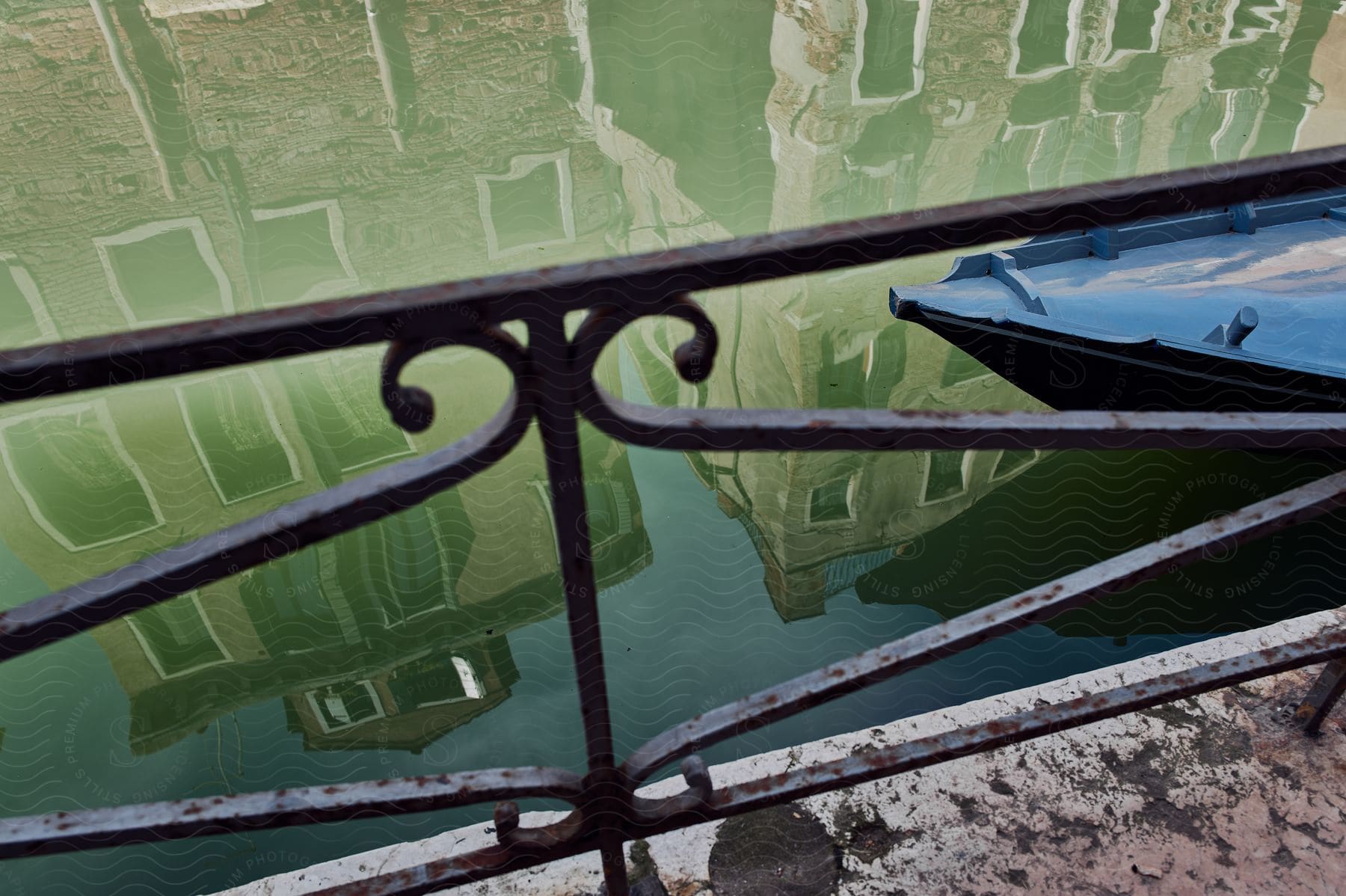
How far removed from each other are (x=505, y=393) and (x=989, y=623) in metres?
4.75

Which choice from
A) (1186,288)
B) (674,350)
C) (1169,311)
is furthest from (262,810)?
(1186,288)

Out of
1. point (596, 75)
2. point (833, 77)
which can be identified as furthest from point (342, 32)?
point (833, 77)

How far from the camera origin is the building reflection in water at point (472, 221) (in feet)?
14.0

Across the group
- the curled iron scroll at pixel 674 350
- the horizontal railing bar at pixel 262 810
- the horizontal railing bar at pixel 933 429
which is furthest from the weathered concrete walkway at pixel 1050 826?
the curled iron scroll at pixel 674 350

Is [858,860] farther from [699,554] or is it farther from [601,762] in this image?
[699,554]

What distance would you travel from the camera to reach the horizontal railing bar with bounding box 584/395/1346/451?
94cm

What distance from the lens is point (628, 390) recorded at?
539 cm

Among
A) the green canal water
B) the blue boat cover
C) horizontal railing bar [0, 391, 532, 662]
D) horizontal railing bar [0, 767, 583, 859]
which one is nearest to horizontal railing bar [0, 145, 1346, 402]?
horizontal railing bar [0, 391, 532, 662]

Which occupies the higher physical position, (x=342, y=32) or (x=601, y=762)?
(x=601, y=762)

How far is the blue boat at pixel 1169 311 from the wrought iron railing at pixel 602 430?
2.73 meters

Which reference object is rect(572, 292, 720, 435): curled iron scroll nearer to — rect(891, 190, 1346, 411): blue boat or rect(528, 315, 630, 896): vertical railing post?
rect(528, 315, 630, 896): vertical railing post

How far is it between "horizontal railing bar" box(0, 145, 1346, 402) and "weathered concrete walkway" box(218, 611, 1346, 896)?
3.77 ft

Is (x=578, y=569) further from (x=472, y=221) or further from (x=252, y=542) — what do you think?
(x=472, y=221)

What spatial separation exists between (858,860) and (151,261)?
26.0ft
